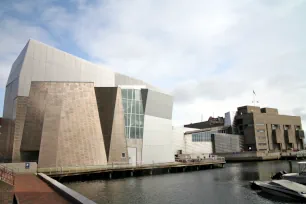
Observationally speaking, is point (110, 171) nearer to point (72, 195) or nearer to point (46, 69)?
point (46, 69)

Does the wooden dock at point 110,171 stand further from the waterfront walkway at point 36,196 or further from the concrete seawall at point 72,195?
the concrete seawall at point 72,195

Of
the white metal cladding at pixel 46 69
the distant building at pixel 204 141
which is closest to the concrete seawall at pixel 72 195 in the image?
the white metal cladding at pixel 46 69

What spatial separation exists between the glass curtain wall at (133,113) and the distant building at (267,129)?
2654 inches

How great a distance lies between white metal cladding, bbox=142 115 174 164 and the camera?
144 feet

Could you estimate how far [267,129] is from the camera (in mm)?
100688

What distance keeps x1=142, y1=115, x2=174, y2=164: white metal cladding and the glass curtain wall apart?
1349 mm

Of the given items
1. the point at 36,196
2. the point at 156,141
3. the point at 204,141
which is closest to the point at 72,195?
the point at 36,196

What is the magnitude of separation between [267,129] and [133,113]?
76.3 m

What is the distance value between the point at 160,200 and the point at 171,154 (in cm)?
2868

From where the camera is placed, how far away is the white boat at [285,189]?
19.5 metres

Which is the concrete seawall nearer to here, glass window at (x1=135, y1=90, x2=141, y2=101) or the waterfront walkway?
the waterfront walkway

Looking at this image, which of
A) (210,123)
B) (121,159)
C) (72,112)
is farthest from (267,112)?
(72,112)

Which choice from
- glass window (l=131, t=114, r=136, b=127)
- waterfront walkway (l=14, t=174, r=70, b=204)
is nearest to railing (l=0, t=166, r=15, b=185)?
waterfront walkway (l=14, t=174, r=70, b=204)

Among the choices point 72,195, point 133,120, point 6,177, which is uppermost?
point 133,120
